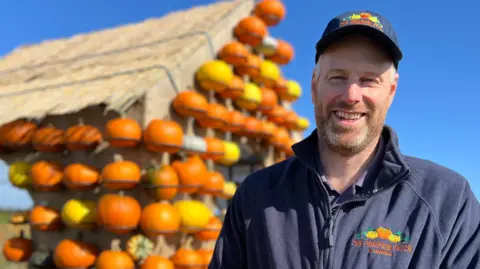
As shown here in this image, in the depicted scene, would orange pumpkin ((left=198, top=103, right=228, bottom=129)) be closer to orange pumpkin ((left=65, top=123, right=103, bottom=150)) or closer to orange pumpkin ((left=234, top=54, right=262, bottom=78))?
orange pumpkin ((left=234, top=54, right=262, bottom=78))

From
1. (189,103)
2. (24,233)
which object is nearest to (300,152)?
(189,103)

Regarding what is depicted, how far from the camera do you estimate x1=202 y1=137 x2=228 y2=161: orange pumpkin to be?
7.36m

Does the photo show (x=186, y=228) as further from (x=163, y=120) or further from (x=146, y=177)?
(x=163, y=120)

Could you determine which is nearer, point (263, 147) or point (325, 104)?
point (325, 104)

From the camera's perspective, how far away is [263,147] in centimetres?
985

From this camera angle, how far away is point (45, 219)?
22.9 feet

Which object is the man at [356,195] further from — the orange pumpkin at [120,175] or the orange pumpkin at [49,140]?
the orange pumpkin at [49,140]

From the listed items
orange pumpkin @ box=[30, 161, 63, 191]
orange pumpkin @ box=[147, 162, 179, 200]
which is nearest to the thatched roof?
orange pumpkin @ box=[30, 161, 63, 191]

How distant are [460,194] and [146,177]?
501cm

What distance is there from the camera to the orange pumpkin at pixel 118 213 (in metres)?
6.07

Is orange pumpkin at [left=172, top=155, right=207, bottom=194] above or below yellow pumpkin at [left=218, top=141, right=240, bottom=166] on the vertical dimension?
below

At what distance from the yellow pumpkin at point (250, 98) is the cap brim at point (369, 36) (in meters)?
6.48

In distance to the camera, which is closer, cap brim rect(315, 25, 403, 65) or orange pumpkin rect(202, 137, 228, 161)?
cap brim rect(315, 25, 403, 65)

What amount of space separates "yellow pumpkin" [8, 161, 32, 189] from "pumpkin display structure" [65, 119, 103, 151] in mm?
1310
